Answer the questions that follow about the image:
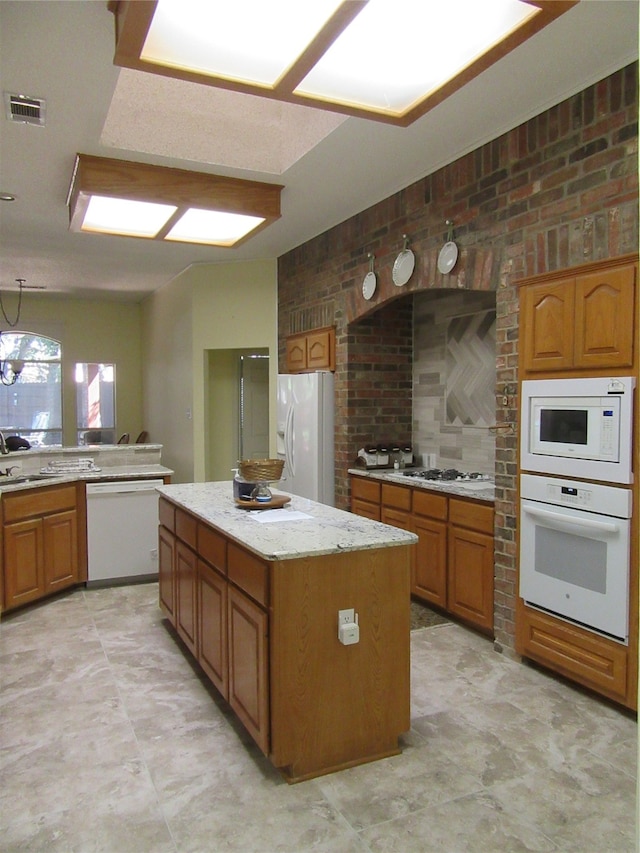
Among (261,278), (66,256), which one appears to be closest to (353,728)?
(261,278)

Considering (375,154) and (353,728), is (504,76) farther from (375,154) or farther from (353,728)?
(353,728)

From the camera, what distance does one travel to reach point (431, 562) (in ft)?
13.4

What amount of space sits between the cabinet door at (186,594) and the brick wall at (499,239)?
5.53 feet

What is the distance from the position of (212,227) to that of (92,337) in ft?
18.2

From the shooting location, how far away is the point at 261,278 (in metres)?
6.39

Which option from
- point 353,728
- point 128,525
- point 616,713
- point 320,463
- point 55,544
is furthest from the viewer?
point 320,463

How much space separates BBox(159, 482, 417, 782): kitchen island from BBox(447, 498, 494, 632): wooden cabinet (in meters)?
1.16

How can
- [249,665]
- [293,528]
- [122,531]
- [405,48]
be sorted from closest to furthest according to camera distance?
[405,48]
[249,665]
[293,528]
[122,531]

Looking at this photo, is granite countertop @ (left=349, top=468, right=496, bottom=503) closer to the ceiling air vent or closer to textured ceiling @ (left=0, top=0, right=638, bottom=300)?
textured ceiling @ (left=0, top=0, right=638, bottom=300)

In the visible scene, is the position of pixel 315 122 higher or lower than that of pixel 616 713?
higher

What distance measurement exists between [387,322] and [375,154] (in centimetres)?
169

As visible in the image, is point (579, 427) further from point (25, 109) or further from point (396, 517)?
point (25, 109)

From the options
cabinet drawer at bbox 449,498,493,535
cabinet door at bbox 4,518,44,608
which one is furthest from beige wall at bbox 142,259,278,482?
cabinet drawer at bbox 449,498,493,535

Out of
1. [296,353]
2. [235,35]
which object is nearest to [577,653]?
[235,35]
